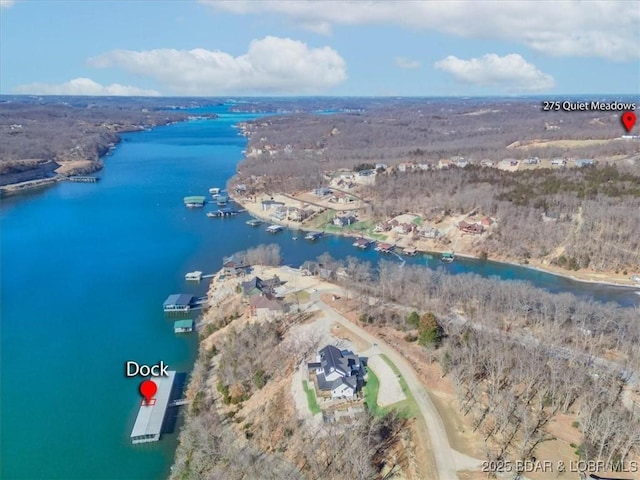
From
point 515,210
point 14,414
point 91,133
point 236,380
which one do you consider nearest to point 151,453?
point 236,380

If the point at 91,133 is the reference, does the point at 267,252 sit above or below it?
below

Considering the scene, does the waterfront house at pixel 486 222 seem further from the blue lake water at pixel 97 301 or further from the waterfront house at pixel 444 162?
the waterfront house at pixel 444 162

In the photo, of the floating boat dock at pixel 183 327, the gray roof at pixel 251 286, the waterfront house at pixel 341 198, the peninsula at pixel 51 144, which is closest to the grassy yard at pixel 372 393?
the gray roof at pixel 251 286

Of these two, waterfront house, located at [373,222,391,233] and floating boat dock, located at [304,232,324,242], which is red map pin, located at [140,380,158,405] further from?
waterfront house, located at [373,222,391,233]

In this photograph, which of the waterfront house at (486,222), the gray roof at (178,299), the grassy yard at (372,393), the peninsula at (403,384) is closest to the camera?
the peninsula at (403,384)

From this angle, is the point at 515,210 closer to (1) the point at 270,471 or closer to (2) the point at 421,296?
(2) the point at 421,296

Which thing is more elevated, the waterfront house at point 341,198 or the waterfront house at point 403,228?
the waterfront house at point 341,198

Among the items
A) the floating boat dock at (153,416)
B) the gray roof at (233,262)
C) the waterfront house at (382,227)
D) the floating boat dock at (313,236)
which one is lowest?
the floating boat dock at (153,416)

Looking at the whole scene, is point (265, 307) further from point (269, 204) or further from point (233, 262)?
point (269, 204)
